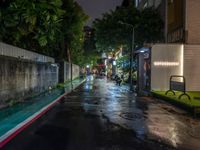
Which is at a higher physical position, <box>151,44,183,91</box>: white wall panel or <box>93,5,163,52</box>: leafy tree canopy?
<box>93,5,163,52</box>: leafy tree canopy

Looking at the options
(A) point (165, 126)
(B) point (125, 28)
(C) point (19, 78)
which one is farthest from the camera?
(B) point (125, 28)

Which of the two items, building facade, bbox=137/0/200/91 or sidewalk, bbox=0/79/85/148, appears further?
building facade, bbox=137/0/200/91

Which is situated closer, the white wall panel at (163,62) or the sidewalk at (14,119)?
the sidewalk at (14,119)

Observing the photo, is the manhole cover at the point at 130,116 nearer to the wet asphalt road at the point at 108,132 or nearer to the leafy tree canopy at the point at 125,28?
the wet asphalt road at the point at 108,132

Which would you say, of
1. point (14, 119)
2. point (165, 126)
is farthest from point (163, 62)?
point (14, 119)

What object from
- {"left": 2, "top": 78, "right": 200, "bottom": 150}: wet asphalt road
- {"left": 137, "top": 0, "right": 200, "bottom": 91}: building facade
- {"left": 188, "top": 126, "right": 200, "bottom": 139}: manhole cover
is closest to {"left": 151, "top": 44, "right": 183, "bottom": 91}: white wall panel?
{"left": 137, "top": 0, "right": 200, "bottom": 91}: building facade

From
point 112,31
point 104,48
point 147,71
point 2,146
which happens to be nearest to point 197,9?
point 147,71

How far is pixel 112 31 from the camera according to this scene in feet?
141

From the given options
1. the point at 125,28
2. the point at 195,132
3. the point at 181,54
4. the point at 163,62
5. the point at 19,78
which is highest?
the point at 125,28

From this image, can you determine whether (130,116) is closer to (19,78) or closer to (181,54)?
(19,78)

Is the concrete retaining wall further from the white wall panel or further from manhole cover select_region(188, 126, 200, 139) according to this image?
the white wall panel

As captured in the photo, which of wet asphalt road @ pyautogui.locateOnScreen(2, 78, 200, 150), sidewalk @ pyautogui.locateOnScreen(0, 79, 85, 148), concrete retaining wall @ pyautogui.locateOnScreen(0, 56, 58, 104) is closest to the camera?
wet asphalt road @ pyautogui.locateOnScreen(2, 78, 200, 150)

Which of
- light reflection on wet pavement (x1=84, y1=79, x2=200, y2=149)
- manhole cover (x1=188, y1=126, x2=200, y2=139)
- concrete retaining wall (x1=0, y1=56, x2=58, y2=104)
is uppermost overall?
concrete retaining wall (x1=0, y1=56, x2=58, y2=104)

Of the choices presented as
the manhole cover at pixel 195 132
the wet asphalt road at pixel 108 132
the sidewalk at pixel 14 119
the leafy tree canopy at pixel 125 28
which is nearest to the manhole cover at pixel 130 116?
the wet asphalt road at pixel 108 132
